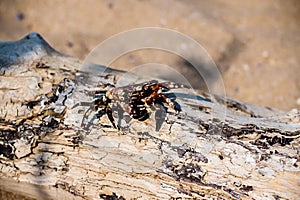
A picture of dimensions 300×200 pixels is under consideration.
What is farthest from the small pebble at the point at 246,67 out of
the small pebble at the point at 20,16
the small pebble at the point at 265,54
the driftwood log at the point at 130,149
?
the small pebble at the point at 20,16

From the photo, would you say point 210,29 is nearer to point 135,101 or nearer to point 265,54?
point 265,54

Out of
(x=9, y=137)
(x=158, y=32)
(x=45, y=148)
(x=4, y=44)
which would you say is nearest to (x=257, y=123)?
(x=45, y=148)

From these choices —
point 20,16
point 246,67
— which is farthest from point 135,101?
point 20,16

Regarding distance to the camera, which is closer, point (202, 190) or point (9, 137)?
point (202, 190)

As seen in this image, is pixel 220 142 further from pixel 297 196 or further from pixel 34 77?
pixel 34 77

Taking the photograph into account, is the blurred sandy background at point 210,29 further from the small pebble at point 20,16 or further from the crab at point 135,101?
the crab at point 135,101

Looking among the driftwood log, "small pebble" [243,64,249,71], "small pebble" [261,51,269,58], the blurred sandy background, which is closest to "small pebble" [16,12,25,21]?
the blurred sandy background

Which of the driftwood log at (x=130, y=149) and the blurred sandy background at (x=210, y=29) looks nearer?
the driftwood log at (x=130, y=149)
